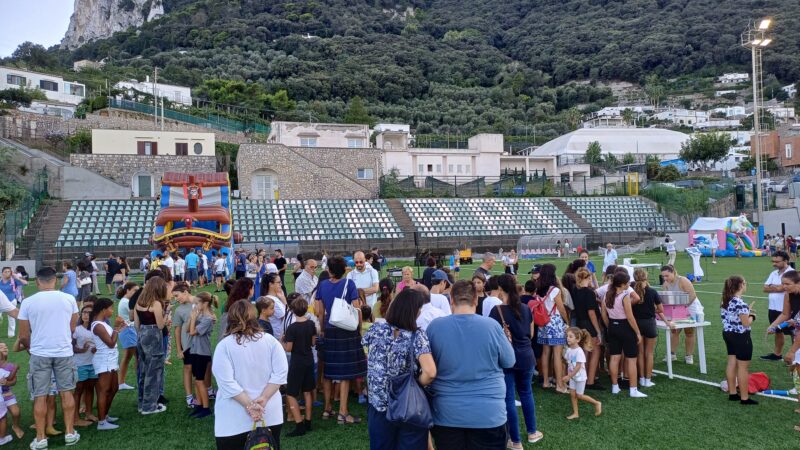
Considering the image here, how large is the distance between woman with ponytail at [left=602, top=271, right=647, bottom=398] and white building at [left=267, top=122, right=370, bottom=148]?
40389mm

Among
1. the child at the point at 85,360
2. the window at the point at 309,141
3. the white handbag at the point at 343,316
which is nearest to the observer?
the white handbag at the point at 343,316

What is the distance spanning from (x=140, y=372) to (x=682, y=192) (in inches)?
1598

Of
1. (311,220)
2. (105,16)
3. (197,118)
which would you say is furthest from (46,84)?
(105,16)

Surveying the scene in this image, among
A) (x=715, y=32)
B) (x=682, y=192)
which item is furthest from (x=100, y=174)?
(x=715, y=32)

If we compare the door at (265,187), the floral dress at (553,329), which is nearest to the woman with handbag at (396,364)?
the floral dress at (553,329)

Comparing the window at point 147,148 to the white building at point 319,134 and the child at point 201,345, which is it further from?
the child at point 201,345

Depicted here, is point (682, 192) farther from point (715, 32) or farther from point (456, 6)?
point (456, 6)

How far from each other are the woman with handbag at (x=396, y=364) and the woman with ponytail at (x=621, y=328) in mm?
3785

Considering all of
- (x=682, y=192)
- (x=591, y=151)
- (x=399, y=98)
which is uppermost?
(x=399, y=98)

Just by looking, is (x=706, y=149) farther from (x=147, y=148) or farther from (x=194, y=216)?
(x=194, y=216)

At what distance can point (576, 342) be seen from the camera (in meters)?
6.41

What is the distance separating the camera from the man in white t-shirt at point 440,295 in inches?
228

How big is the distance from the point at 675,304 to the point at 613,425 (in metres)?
2.46

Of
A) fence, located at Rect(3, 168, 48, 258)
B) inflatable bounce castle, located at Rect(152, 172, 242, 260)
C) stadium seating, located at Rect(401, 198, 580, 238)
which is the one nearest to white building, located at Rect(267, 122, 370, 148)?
stadium seating, located at Rect(401, 198, 580, 238)
